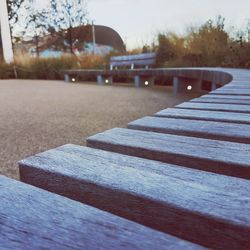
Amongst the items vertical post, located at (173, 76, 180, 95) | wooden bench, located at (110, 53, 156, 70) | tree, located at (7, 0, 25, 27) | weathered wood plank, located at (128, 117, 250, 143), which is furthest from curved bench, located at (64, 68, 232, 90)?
tree, located at (7, 0, 25, 27)

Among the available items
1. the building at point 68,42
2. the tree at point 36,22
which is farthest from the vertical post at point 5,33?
the tree at point 36,22

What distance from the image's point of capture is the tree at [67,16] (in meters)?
15.6

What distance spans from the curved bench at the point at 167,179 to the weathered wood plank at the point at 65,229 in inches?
2.9

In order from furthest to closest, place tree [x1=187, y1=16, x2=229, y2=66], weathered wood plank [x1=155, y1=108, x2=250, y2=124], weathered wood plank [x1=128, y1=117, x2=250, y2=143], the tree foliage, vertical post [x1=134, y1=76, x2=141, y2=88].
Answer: vertical post [x1=134, y1=76, x2=141, y2=88] → tree [x1=187, y1=16, x2=229, y2=66] → the tree foliage → weathered wood plank [x1=155, y1=108, x2=250, y2=124] → weathered wood plank [x1=128, y1=117, x2=250, y2=143]

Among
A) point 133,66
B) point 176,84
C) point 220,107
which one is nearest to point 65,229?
point 220,107

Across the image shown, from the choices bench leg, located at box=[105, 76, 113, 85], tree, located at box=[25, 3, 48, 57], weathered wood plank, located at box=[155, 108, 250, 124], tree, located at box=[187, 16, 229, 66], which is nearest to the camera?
weathered wood plank, located at box=[155, 108, 250, 124]

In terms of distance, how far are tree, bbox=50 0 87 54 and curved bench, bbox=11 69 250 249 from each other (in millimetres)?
15762

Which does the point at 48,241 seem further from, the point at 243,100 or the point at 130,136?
the point at 243,100

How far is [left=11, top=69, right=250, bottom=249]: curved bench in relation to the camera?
0.39 meters

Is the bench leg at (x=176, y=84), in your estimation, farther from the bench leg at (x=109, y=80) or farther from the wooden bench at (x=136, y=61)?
the bench leg at (x=109, y=80)

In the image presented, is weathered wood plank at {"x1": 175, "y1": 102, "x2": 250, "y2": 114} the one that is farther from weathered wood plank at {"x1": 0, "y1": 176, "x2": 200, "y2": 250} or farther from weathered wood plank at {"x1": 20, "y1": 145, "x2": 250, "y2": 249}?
weathered wood plank at {"x1": 0, "y1": 176, "x2": 200, "y2": 250}

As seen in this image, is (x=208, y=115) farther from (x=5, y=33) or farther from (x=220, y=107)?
(x=5, y=33)

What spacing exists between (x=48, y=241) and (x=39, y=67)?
10382 millimetres

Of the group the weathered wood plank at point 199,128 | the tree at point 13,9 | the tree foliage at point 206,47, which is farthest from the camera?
the tree at point 13,9
